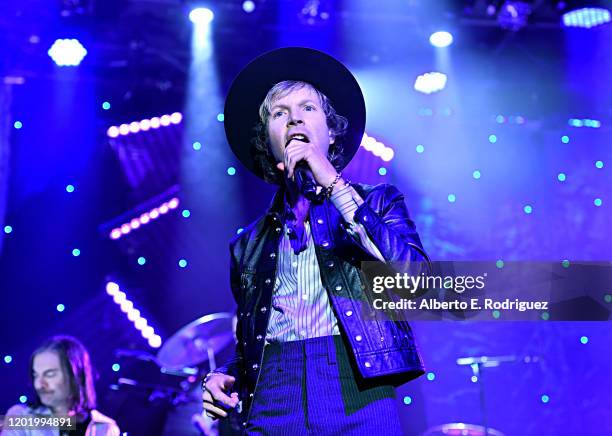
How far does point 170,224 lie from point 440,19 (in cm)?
282

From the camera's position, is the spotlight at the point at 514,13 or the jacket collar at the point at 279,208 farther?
the spotlight at the point at 514,13

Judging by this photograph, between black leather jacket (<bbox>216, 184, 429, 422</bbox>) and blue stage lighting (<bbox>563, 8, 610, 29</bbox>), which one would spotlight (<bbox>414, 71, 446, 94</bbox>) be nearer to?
blue stage lighting (<bbox>563, 8, 610, 29</bbox>)

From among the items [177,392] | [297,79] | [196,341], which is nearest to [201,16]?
[196,341]

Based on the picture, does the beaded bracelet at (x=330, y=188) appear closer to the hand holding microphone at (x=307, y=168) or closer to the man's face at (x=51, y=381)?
the hand holding microphone at (x=307, y=168)

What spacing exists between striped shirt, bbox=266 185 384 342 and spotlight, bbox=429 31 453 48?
413 centimetres

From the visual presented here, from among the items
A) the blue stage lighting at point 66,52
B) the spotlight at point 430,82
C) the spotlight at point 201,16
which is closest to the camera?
the blue stage lighting at point 66,52

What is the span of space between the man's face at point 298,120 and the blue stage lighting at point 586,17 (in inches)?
164

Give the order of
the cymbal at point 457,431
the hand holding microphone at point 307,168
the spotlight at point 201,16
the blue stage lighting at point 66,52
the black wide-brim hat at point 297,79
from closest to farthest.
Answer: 1. the hand holding microphone at point 307,168
2. the black wide-brim hat at point 297,79
3. the cymbal at point 457,431
4. the blue stage lighting at point 66,52
5. the spotlight at point 201,16

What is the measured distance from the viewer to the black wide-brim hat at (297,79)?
7.88 feet

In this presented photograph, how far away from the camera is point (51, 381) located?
3.81 meters

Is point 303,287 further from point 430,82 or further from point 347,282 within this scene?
point 430,82

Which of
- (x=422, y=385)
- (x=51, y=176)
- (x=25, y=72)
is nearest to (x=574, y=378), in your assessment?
(x=422, y=385)

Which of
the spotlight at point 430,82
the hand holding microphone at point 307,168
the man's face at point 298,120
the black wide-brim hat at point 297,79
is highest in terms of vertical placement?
the spotlight at point 430,82

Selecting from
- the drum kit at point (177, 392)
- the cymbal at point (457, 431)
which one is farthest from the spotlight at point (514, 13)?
the cymbal at point (457, 431)
